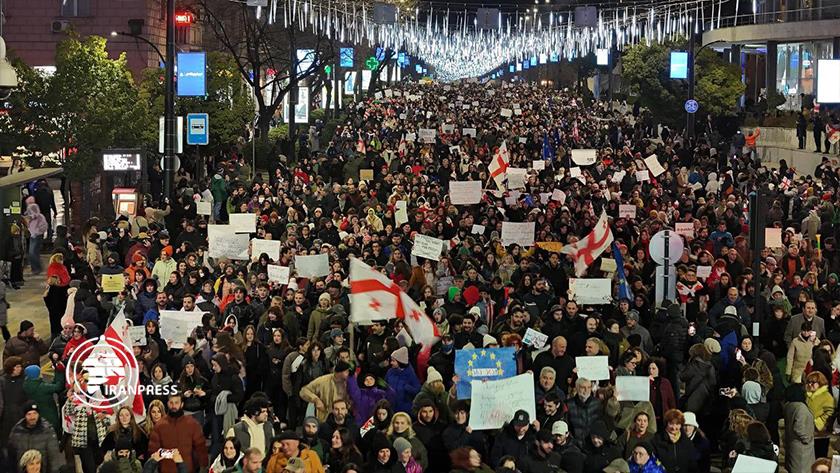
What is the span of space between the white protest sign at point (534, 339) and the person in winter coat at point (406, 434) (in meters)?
3.08

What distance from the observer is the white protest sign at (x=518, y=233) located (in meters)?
23.2

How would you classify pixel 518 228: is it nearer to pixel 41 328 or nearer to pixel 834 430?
pixel 41 328

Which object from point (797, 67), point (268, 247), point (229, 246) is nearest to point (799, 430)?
point (268, 247)

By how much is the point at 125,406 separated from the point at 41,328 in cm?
1052

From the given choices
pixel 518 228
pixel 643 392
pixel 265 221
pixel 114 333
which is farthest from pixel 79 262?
pixel 643 392

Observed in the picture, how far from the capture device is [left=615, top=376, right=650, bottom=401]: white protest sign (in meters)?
13.6

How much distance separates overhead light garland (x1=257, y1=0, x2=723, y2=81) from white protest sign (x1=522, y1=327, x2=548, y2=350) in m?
32.7

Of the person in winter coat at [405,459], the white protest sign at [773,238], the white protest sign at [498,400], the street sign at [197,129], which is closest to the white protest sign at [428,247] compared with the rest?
the white protest sign at [773,238]

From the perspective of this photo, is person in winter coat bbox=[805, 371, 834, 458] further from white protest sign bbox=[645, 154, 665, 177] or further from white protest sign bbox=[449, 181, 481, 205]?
white protest sign bbox=[645, 154, 665, 177]

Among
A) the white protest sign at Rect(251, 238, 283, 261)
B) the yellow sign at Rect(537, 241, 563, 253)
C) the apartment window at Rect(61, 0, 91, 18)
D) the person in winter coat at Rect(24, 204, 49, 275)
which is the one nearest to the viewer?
the white protest sign at Rect(251, 238, 283, 261)

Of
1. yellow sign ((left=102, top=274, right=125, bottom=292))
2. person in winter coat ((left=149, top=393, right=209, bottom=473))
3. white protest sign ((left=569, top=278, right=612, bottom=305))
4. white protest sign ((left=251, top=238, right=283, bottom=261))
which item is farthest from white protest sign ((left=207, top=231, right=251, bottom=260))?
person in winter coat ((left=149, top=393, right=209, bottom=473))

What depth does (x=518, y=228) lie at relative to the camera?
23281 millimetres

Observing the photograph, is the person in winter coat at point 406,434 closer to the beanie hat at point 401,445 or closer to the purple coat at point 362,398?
the beanie hat at point 401,445

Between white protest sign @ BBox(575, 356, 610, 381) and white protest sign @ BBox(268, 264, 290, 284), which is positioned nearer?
white protest sign @ BBox(575, 356, 610, 381)
